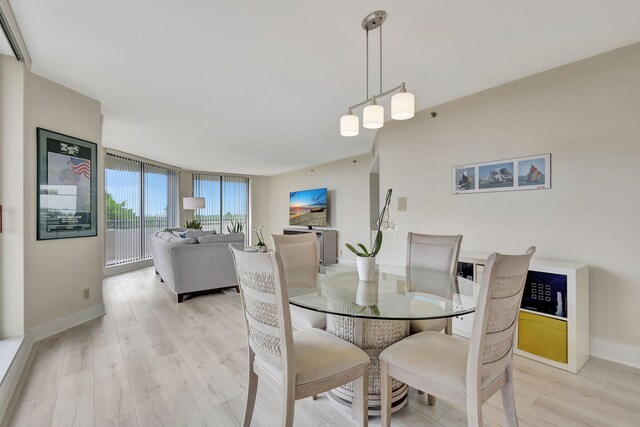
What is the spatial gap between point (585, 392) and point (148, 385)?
9.61 feet

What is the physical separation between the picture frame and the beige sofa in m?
2.91

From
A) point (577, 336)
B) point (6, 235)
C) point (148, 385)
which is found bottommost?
point (148, 385)

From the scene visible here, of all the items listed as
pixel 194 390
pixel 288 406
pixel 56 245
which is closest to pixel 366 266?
pixel 288 406

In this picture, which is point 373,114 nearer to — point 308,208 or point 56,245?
point 56,245

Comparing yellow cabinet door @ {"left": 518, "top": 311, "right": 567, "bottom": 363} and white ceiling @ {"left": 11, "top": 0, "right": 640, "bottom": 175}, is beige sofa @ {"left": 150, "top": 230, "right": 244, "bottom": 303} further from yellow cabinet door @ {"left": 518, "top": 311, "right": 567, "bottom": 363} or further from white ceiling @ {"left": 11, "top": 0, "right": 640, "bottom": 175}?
yellow cabinet door @ {"left": 518, "top": 311, "right": 567, "bottom": 363}

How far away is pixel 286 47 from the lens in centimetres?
214

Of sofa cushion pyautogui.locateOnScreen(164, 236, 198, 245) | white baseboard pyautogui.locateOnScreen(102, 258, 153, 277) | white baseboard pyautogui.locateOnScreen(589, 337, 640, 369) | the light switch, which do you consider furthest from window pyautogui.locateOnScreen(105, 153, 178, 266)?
white baseboard pyautogui.locateOnScreen(589, 337, 640, 369)

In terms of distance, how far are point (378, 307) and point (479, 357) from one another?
0.48 metres

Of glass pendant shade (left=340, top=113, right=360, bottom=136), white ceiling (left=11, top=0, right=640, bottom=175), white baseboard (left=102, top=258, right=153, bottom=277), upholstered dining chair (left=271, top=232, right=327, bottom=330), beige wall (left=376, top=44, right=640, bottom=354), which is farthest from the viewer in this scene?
white baseboard (left=102, top=258, right=153, bottom=277)

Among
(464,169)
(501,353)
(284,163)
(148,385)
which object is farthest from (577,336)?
(284,163)

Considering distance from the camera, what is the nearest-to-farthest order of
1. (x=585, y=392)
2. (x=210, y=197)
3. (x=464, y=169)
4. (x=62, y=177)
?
1. (x=585, y=392)
2. (x=62, y=177)
3. (x=464, y=169)
4. (x=210, y=197)

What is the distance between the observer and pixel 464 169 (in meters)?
3.10

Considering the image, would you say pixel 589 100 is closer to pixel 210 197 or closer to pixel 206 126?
pixel 206 126

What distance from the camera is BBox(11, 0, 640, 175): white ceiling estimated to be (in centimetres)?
174
